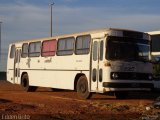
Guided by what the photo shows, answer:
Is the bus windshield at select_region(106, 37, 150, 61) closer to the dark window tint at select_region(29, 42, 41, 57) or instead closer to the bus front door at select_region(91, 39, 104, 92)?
the bus front door at select_region(91, 39, 104, 92)

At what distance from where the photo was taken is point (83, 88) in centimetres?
2286

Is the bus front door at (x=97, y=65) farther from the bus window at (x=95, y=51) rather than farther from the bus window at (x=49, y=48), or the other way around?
the bus window at (x=49, y=48)

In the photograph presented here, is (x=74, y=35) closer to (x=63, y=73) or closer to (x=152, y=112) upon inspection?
(x=63, y=73)

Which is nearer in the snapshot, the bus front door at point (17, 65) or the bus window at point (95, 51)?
the bus window at point (95, 51)

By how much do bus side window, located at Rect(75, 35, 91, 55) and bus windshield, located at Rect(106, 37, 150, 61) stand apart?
166 centimetres

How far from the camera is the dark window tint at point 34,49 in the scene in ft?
93.0

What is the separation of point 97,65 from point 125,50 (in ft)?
4.58

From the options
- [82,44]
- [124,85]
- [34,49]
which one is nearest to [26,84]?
[34,49]

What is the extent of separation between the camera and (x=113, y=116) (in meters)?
15.2

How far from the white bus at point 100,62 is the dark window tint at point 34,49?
171cm

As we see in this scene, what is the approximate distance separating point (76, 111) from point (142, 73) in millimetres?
6260

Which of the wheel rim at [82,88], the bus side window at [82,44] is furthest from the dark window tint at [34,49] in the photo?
the wheel rim at [82,88]

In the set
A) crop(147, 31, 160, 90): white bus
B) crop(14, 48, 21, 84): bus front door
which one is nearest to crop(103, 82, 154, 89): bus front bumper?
crop(147, 31, 160, 90): white bus

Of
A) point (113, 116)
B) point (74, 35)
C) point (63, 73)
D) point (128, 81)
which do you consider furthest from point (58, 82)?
point (113, 116)
